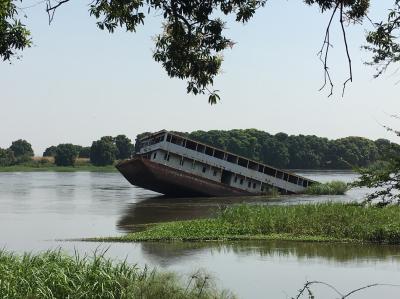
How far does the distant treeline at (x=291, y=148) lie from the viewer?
140m

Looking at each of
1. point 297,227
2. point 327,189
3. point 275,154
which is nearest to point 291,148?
point 275,154

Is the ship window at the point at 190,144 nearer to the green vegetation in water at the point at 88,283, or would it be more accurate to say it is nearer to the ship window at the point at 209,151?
the ship window at the point at 209,151

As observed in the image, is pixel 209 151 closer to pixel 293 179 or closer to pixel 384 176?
pixel 293 179

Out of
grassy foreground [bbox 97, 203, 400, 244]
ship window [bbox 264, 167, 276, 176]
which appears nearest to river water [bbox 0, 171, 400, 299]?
grassy foreground [bbox 97, 203, 400, 244]

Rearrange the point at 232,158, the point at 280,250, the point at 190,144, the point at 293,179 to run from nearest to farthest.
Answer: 1. the point at 280,250
2. the point at 190,144
3. the point at 232,158
4. the point at 293,179

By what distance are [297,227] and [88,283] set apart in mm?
15663

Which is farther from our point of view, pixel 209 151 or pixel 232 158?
pixel 232 158

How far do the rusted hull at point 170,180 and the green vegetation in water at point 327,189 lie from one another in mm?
7282

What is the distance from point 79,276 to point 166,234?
1347 centimetres

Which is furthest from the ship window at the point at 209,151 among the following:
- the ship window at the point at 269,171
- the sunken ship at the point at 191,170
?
the ship window at the point at 269,171

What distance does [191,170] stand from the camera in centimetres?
5488

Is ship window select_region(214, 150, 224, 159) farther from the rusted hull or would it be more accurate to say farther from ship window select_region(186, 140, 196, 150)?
the rusted hull

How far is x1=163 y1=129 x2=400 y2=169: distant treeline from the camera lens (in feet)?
458

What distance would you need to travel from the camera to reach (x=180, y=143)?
5538 centimetres
